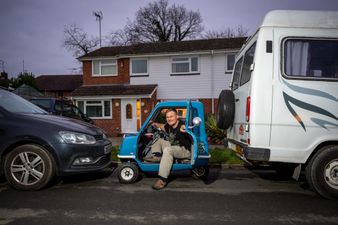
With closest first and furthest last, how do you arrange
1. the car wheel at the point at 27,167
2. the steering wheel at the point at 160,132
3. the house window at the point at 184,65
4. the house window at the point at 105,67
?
the car wheel at the point at 27,167, the steering wheel at the point at 160,132, the house window at the point at 184,65, the house window at the point at 105,67

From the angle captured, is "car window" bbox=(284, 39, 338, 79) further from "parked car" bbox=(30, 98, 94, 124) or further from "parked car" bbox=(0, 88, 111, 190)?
"parked car" bbox=(30, 98, 94, 124)

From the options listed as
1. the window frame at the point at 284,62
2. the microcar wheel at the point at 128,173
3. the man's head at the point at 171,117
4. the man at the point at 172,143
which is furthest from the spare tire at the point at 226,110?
→ the microcar wheel at the point at 128,173

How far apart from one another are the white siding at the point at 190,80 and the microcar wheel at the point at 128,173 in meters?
13.7

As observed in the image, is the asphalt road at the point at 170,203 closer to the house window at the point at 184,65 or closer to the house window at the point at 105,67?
the house window at the point at 184,65

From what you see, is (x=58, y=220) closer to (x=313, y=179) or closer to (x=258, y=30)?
(x=313, y=179)

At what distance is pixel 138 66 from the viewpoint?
63.9ft

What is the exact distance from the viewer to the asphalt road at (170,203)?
11.6 feet

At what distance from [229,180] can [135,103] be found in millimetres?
13299

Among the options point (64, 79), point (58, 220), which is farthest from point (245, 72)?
point (64, 79)

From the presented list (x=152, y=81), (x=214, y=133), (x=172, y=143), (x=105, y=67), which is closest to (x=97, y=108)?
(x=105, y=67)

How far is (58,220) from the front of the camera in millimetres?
3488

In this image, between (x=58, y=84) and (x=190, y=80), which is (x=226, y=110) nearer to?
(x=190, y=80)

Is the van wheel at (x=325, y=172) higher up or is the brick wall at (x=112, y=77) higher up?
the brick wall at (x=112, y=77)

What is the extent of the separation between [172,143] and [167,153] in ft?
1.35
